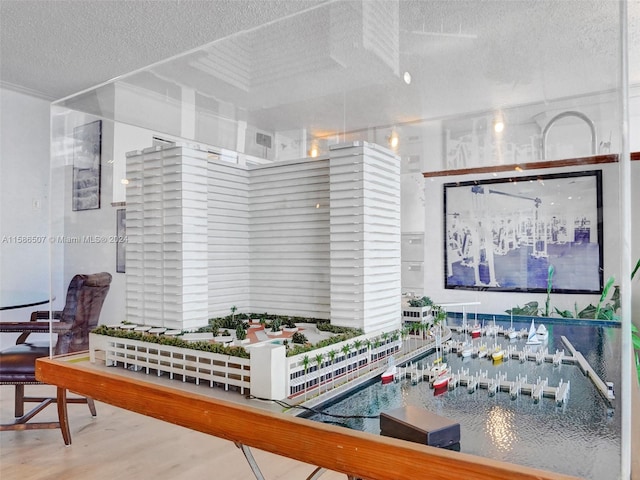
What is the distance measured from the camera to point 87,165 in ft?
6.77

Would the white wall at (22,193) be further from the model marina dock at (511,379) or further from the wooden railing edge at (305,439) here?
the model marina dock at (511,379)

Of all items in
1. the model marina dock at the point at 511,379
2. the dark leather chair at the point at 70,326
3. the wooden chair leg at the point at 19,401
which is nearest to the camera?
the model marina dock at the point at 511,379

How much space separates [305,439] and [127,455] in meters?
2.15

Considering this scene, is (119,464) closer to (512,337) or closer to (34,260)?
(512,337)

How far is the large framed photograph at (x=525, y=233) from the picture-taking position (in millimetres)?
1165

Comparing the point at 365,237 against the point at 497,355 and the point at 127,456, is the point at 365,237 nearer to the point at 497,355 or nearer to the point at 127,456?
the point at 497,355

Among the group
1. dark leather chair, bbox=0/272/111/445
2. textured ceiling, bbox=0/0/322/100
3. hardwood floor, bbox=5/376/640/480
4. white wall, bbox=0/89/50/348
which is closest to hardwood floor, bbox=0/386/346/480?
hardwood floor, bbox=5/376/640/480

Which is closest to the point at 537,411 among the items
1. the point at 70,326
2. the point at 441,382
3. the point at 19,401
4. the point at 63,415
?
the point at 441,382

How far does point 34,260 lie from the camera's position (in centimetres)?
474

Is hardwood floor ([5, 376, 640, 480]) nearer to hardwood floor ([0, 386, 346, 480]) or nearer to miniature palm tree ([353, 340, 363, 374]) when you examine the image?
hardwood floor ([0, 386, 346, 480])

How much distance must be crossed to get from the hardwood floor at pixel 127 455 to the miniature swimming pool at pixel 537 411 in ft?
5.07

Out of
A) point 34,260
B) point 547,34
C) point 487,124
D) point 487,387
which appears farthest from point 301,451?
point 34,260

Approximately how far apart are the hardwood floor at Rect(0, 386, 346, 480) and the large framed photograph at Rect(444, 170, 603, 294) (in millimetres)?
1743

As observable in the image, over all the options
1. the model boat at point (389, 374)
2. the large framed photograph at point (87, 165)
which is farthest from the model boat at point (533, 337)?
the large framed photograph at point (87, 165)
